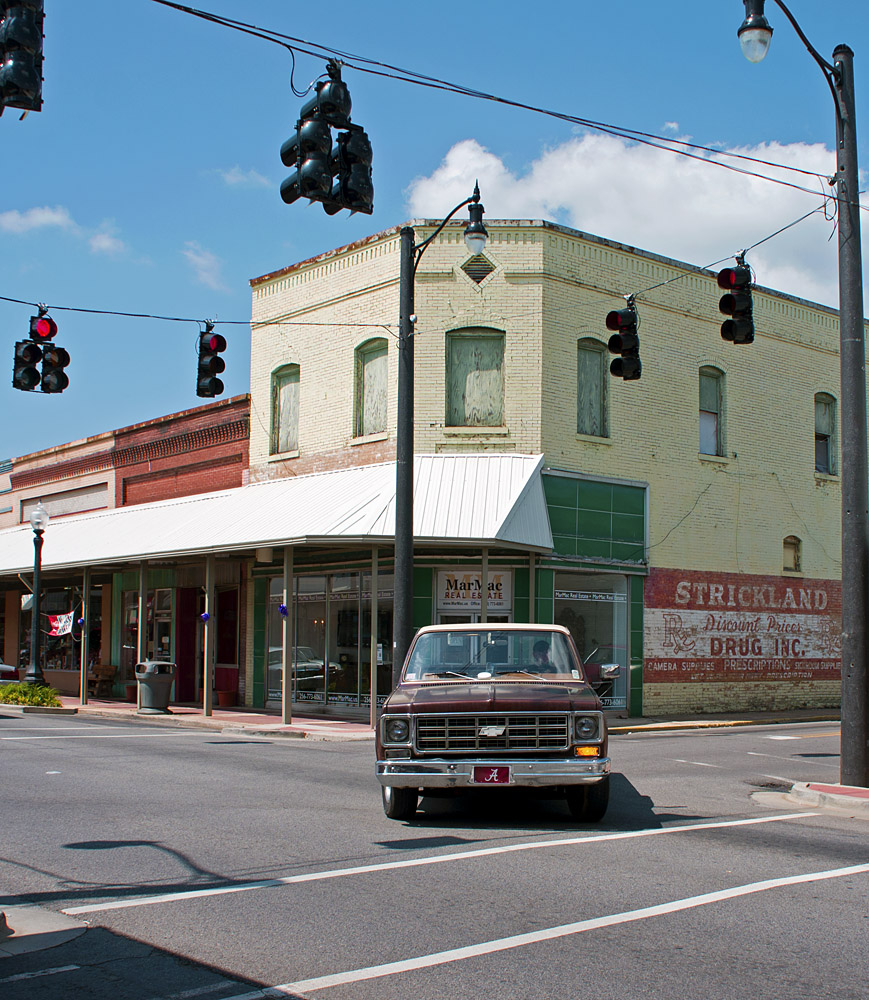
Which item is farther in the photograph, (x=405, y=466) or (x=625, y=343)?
(x=405, y=466)

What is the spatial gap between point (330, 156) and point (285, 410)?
16425 millimetres

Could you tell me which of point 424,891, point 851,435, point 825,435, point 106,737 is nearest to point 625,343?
point 851,435

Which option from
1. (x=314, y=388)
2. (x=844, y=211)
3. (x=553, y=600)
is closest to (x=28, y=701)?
(x=314, y=388)

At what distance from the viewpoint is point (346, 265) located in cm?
2475

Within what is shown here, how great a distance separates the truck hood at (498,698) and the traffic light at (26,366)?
28.4 feet

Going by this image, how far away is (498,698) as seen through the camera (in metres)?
9.46

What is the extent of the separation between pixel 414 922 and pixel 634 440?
62.0 feet

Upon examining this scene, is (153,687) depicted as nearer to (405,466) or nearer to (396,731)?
(405,466)

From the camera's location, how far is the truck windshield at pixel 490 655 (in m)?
10.5

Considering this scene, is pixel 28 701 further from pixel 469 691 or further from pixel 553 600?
pixel 469 691

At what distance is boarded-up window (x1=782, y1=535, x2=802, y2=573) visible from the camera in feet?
89.5

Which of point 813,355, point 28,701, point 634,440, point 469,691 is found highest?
point 813,355

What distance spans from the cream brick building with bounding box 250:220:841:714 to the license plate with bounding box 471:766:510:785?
1292 centimetres

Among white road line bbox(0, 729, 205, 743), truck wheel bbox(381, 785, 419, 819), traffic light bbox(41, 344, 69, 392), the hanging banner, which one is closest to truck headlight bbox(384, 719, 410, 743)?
truck wheel bbox(381, 785, 419, 819)
